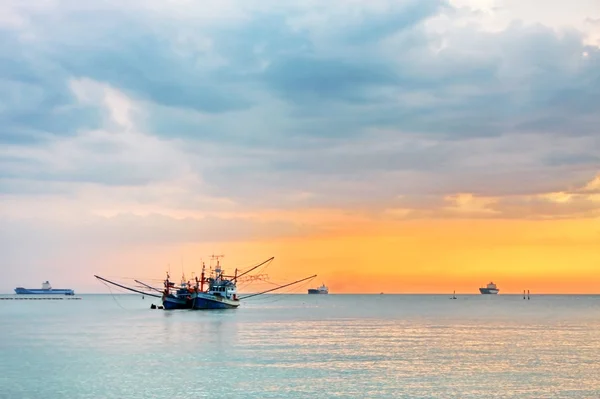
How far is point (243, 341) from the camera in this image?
90500 mm

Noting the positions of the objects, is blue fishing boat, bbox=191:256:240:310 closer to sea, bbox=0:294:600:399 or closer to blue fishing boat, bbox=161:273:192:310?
blue fishing boat, bbox=161:273:192:310

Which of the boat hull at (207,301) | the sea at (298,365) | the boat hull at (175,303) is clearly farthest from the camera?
the boat hull at (175,303)

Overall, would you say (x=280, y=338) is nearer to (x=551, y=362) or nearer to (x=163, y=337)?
(x=163, y=337)

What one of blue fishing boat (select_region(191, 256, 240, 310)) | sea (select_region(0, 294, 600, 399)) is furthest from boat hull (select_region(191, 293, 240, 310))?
sea (select_region(0, 294, 600, 399))

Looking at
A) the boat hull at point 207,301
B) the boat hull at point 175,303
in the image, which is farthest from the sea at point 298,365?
the boat hull at point 175,303

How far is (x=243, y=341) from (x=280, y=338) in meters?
7.08

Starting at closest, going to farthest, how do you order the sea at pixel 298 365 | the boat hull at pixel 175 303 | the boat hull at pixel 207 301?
the sea at pixel 298 365
the boat hull at pixel 207 301
the boat hull at pixel 175 303

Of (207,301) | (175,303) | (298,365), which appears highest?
(207,301)

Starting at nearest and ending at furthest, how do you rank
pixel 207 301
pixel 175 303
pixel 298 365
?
pixel 298 365
pixel 207 301
pixel 175 303

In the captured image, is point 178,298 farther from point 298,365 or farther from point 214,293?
point 298,365

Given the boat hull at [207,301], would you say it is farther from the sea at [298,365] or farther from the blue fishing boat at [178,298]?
the sea at [298,365]

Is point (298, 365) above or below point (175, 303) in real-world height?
below

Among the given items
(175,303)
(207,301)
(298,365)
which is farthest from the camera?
(175,303)

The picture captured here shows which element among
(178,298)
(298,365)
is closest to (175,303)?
(178,298)
